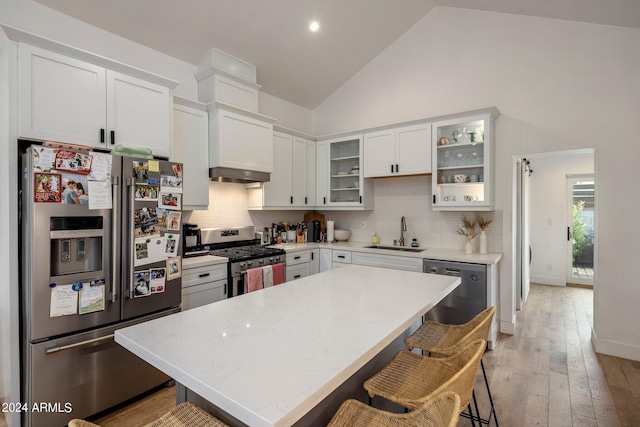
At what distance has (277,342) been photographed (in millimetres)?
1179

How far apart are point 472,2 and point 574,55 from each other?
3.83ft

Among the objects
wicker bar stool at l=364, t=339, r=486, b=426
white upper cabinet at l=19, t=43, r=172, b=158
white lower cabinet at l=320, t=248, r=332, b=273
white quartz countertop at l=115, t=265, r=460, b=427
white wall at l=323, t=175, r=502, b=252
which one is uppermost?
white upper cabinet at l=19, t=43, r=172, b=158

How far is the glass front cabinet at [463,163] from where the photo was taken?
11.2 ft

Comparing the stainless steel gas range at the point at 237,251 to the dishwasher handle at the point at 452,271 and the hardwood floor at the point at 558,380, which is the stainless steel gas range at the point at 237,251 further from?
the hardwood floor at the point at 558,380

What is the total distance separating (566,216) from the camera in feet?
18.7

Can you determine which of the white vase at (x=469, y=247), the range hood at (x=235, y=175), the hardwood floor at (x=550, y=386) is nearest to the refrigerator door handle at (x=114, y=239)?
the hardwood floor at (x=550, y=386)

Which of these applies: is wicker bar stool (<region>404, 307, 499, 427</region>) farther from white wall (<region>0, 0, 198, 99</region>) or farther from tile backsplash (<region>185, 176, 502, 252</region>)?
white wall (<region>0, 0, 198, 99</region>)

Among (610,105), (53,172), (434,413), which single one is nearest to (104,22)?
(53,172)

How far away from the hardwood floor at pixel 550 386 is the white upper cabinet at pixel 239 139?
2156 mm

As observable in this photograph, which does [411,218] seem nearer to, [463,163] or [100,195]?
[463,163]

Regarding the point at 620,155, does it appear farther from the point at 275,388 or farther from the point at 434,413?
the point at 275,388

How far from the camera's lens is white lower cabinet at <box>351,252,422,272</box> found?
→ 3539 mm

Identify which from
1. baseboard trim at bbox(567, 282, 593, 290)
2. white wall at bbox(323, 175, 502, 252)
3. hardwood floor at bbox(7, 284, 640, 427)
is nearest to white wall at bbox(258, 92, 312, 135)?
white wall at bbox(323, 175, 502, 252)

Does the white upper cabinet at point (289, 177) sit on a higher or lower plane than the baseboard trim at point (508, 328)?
higher
